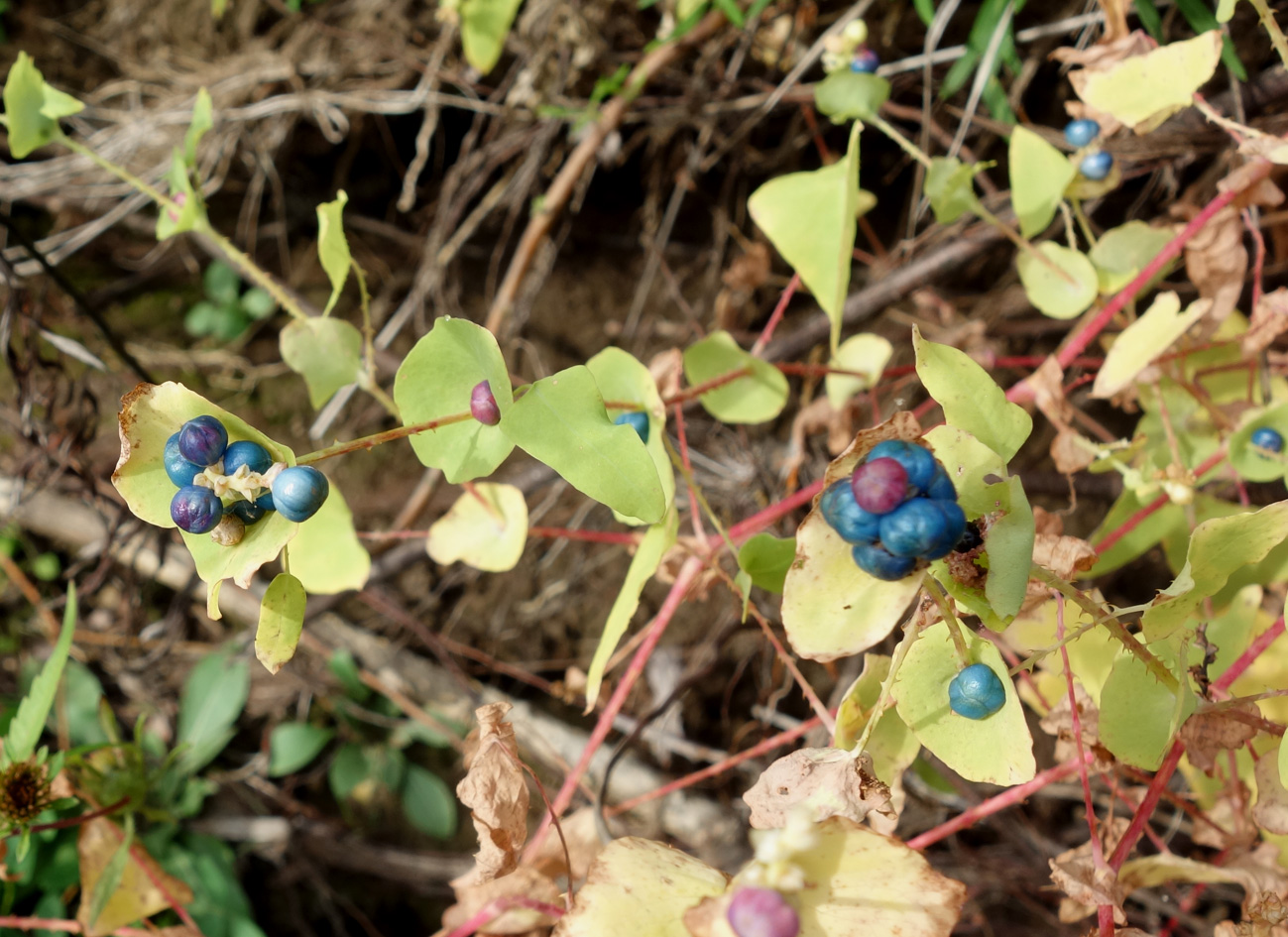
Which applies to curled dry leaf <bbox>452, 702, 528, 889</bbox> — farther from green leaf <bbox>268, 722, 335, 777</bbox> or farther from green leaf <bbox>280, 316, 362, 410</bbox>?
green leaf <bbox>268, 722, 335, 777</bbox>

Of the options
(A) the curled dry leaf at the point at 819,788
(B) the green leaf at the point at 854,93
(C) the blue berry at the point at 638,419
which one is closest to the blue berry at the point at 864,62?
(B) the green leaf at the point at 854,93

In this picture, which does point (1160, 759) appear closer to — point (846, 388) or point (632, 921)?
point (632, 921)

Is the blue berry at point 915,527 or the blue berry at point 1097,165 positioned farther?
the blue berry at point 1097,165

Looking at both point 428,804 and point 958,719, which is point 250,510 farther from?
point 428,804

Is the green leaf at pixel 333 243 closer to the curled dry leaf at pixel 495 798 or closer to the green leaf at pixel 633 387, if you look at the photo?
the green leaf at pixel 633 387

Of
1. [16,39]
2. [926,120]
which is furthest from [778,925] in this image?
[16,39]
